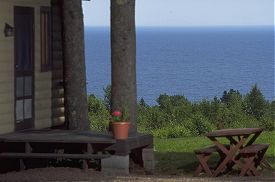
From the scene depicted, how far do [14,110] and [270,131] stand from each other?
335 inches

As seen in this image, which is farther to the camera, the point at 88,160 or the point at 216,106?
the point at 216,106

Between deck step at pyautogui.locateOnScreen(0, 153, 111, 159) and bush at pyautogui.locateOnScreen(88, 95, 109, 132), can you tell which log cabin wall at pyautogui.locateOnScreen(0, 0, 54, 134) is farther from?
bush at pyautogui.locateOnScreen(88, 95, 109, 132)

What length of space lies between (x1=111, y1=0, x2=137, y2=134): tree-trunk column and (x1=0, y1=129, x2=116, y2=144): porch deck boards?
660 millimetres

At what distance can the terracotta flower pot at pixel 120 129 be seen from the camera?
12.9 m

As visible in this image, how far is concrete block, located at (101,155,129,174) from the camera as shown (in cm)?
1295

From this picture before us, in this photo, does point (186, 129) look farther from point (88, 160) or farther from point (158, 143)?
point (88, 160)

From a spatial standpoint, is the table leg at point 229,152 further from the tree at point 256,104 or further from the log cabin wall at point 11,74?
the tree at point 256,104

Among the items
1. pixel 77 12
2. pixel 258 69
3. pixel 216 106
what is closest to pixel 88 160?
pixel 77 12

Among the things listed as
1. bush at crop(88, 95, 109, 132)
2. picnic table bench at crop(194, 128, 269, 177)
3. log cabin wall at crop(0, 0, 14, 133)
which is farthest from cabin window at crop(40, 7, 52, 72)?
bush at crop(88, 95, 109, 132)

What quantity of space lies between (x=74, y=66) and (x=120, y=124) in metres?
2.10

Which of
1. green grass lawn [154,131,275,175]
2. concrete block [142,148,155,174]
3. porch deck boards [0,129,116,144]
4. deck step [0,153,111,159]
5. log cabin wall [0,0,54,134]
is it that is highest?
log cabin wall [0,0,54,134]

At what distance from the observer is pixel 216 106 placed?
25.3 meters

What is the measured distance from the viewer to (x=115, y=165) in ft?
42.7

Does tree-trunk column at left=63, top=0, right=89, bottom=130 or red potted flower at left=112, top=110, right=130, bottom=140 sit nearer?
red potted flower at left=112, top=110, right=130, bottom=140
